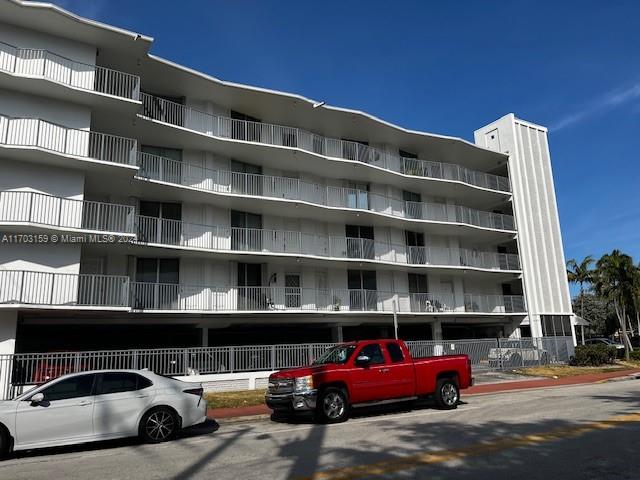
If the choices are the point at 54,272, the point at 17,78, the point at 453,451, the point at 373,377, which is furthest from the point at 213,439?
the point at 17,78

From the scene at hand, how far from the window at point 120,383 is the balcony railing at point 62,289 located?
29.3 feet

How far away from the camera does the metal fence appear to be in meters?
16.4

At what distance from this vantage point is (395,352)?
43.1ft

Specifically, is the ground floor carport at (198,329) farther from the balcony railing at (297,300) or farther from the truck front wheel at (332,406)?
the truck front wheel at (332,406)

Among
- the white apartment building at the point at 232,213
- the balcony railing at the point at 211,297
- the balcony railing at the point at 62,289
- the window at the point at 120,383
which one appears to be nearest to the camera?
the window at the point at 120,383

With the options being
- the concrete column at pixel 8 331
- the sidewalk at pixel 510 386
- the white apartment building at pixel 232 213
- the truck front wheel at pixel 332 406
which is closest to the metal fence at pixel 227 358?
the concrete column at pixel 8 331

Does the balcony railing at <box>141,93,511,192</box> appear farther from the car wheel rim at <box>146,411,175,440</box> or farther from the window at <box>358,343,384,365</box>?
the car wheel rim at <box>146,411,175,440</box>

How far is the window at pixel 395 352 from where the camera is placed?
13.0 meters

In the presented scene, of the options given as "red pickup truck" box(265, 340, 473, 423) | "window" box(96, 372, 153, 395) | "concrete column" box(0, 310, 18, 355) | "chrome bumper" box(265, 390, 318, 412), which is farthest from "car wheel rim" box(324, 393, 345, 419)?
"concrete column" box(0, 310, 18, 355)

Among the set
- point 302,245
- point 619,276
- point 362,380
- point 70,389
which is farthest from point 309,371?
point 619,276

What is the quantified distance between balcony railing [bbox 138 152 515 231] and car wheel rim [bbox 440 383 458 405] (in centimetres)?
1437

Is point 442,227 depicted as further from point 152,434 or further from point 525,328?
point 152,434

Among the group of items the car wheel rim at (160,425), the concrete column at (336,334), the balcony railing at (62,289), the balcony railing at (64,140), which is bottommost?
the car wheel rim at (160,425)

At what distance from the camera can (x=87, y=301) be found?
1950cm
